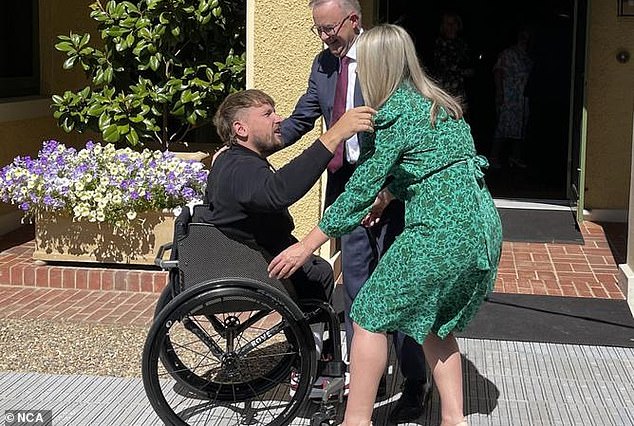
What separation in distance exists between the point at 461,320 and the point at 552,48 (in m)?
8.96

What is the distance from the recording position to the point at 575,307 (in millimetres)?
6074

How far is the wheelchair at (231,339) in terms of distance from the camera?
12.7 ft

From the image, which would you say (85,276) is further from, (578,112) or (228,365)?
(578,112)

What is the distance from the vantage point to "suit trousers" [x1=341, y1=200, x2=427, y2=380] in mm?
4355

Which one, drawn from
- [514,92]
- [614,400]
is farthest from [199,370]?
[514,92]

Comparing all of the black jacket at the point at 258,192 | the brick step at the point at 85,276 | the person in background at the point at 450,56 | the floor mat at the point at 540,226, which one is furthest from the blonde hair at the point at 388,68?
the person in background at the point at 450,56

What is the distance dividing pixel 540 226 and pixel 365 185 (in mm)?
5090

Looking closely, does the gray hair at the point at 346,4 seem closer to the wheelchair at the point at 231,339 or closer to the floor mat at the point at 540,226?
the wheelchair at the point at 231,339

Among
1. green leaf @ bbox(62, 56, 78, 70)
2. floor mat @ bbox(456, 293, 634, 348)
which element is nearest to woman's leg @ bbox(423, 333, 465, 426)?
floor mat @ bbox(456, 293, 634, 348)

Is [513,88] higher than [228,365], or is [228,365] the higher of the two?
[513,88]

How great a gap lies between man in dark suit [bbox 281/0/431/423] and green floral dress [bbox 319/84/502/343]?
0.53m

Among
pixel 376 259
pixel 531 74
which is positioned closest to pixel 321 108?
pixel 376 259

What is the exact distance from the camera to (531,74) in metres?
11.7

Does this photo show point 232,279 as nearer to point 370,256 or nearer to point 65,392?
point 370,256
